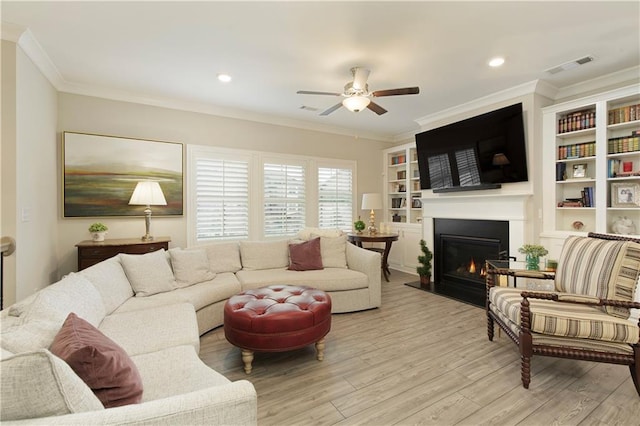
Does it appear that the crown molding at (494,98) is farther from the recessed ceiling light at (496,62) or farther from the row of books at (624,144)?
the row of books at (624,144)

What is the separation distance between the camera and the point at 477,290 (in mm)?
4473

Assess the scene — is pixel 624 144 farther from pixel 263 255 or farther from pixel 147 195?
pixel 147 195

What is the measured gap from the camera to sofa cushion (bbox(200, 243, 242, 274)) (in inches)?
145

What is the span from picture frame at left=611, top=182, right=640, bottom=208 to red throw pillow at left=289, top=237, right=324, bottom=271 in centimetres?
355

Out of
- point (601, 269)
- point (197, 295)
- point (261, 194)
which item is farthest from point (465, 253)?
point (197, 295)

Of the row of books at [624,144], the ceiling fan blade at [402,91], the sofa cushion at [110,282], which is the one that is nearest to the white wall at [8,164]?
the sofa cushion at [110,282]

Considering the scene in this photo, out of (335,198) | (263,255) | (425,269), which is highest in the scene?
(335,198)

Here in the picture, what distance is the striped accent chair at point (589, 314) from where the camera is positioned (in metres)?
2.06

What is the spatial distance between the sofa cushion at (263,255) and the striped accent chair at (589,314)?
254 centimetres

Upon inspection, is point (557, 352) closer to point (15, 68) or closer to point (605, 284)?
point (605, 284)

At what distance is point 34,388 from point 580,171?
5118 mm

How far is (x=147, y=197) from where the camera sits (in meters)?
3.79

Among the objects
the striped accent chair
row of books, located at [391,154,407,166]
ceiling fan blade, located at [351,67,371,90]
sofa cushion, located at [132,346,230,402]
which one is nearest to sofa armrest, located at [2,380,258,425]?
sofa cushion, located at [132,346,230,402]

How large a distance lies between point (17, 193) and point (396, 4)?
356 centimetres
